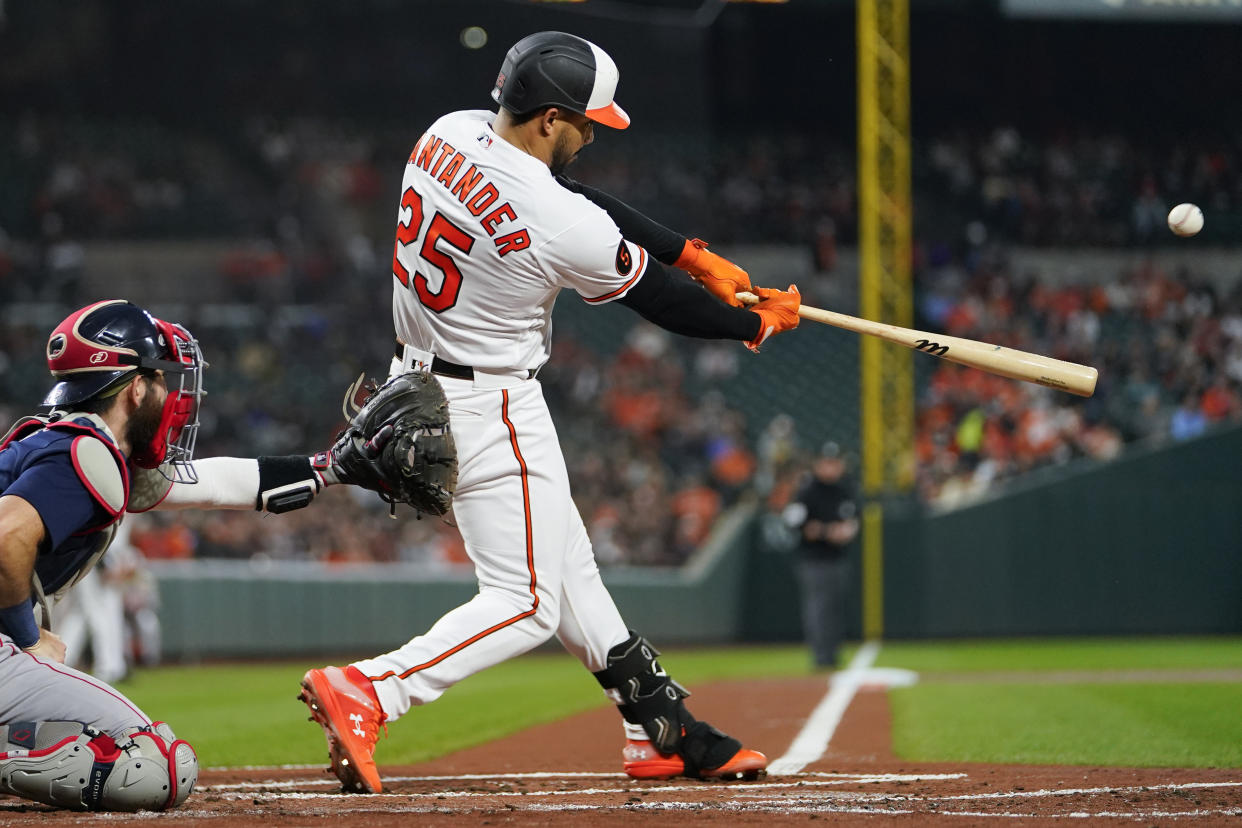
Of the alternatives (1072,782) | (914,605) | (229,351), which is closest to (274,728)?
(1072,782)

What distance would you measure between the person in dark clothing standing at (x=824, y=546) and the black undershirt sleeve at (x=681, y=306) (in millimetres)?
7499

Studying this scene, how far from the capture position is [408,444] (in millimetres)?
3898

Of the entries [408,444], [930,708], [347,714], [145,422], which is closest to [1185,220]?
[408,444]

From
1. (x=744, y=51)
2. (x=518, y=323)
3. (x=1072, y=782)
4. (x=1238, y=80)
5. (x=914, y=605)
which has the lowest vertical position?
(x=914, y=605)

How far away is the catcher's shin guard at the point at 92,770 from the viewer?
3604mm

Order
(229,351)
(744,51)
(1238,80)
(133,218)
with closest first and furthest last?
(229,351), (1238,80), (133,218), (744,51)

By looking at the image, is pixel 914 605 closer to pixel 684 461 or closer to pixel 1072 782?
pixel 684 461

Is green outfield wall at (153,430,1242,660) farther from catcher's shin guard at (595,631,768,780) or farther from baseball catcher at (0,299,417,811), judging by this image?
baseball catcher at (0,299,417,811)

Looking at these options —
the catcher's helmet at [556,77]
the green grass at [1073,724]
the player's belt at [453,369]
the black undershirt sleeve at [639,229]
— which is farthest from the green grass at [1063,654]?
the catcher's helmet at [556,77]

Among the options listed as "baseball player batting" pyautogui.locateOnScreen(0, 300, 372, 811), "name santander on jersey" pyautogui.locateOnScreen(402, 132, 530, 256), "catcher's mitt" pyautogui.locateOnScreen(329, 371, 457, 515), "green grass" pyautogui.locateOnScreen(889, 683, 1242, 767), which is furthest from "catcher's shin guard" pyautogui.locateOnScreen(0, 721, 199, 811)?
"green grass" pyautogui.locateOnScreen(889, 683, 1242, 767)

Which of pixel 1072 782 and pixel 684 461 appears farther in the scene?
pixel 684 461

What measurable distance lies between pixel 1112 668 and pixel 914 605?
5.16 m

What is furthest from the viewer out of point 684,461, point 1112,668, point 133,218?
point 133,218

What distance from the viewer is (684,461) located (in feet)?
60.7
